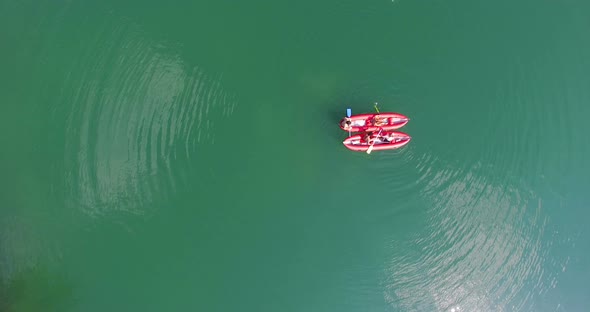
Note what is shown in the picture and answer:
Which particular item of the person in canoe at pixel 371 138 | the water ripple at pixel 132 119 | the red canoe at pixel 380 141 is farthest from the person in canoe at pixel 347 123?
the water ripple at pixel 132 119

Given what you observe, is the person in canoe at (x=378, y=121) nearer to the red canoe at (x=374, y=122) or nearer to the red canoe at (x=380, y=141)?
the red canoe at (x=374, y=122)

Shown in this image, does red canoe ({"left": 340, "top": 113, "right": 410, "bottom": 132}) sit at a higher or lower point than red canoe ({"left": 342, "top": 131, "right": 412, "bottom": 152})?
higher

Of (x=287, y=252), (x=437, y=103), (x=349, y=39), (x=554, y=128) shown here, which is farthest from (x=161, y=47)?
(x=554, y=128)

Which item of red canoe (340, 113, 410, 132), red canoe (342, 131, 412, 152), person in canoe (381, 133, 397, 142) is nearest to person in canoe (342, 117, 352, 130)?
red canoe (340, 113, 410, 132)

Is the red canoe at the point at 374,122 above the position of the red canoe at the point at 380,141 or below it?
above

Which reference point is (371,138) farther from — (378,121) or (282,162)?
(282,162)

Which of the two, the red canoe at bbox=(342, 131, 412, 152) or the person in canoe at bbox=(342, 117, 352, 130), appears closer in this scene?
the person in canoe at bbox=(342, 117, 352, 130)

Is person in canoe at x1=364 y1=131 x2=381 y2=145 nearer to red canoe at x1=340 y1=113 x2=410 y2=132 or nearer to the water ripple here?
red canoe at x1=340 y1=113 x2=410 y2=132
